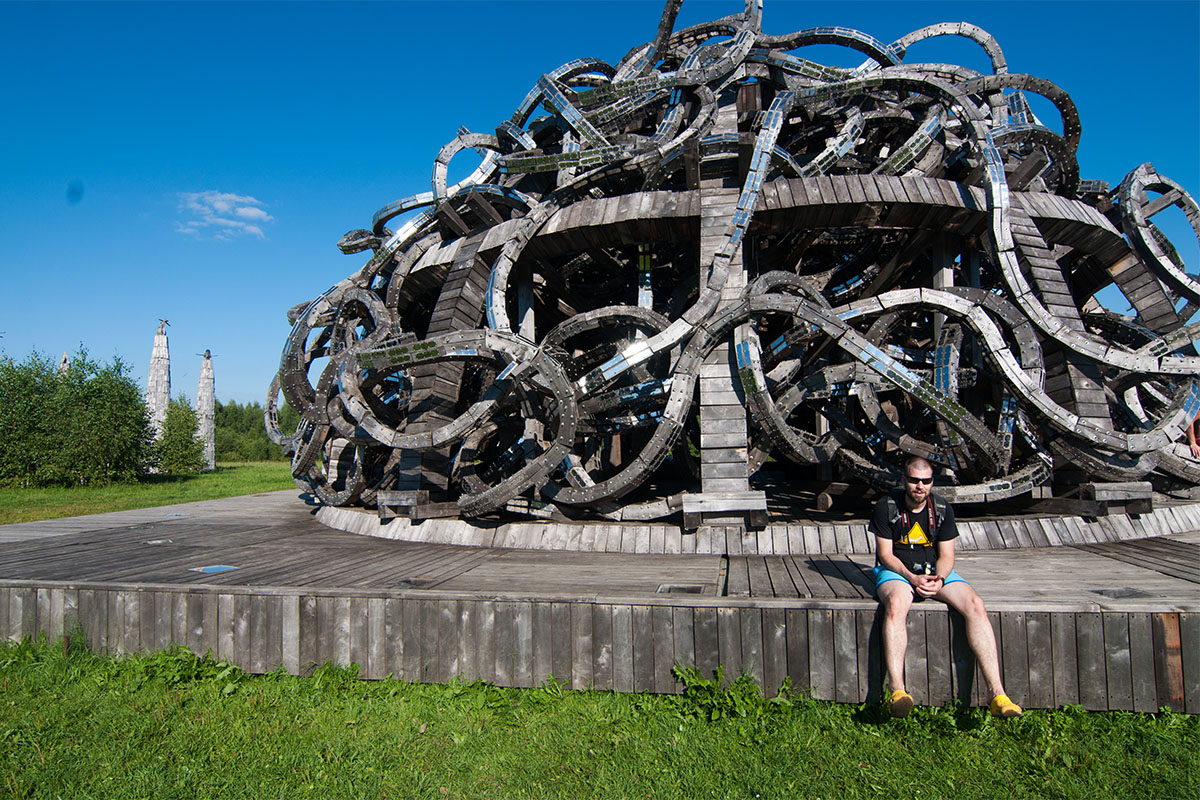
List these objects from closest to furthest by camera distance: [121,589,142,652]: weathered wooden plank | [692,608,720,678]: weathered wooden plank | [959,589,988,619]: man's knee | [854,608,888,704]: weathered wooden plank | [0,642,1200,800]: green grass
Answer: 1. [0,642,1200,800]: green grass
2. [959,589,988,619]: man's knee
3. [854,608,888,704]: weathered wooden plank
4. [692,608,720,678]: weathered wooden plank
5. [121,589,142,652]: weathered wooden plank

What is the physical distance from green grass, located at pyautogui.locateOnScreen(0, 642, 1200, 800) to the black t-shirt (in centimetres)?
105

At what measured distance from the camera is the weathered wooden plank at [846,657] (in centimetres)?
455

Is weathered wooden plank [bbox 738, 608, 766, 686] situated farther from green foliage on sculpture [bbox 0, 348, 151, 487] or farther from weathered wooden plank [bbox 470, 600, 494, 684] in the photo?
green foliage on sculpture [bbox 0, 348, 151, 487]

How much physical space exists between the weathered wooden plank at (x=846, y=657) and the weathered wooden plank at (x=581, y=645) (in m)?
1.86

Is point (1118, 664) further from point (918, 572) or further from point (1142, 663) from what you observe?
point (918, 572)

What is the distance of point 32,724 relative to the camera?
15.2ft

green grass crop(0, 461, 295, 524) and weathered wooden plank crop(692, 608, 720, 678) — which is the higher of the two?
weathered wooden plank crop(692, 608, 720, 678)

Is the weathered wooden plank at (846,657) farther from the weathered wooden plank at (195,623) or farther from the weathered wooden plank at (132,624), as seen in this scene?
the weathered wooden plank at (132,624)

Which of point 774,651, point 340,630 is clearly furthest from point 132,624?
point 774,651

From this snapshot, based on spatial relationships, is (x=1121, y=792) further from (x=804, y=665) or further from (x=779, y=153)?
(x=779, y=153)

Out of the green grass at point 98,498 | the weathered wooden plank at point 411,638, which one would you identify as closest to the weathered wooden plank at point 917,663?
the weathered wooden plank at point 411,638

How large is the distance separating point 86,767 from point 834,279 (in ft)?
37.2

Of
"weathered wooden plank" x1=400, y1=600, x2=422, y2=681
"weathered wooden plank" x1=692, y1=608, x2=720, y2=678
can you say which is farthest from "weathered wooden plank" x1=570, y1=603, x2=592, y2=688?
"weathered wooden plank" x1=400, y1=600, x2=422, y2=681

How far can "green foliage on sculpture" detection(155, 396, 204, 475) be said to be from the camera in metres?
31.7
